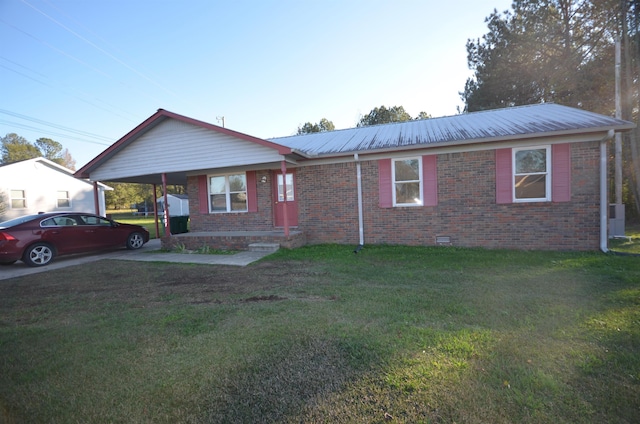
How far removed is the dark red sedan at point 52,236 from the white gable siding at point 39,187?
8249mm

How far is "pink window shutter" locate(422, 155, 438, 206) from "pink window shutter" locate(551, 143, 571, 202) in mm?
2810

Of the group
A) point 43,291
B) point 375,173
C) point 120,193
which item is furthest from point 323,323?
point 120,193

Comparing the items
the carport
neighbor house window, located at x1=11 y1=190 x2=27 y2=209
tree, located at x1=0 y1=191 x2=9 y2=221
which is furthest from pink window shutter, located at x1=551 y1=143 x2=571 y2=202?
neighbor house window, located at x1=11 y1=190 x2=27 y2=209

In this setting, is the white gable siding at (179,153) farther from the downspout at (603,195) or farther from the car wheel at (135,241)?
the downspout at (603,195)

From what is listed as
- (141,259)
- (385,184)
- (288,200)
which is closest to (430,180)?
(385,184)

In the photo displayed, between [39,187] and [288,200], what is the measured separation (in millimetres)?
17396

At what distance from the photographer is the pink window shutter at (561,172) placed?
7.65m

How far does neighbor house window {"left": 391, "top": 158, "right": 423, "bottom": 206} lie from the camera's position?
8.98 meters

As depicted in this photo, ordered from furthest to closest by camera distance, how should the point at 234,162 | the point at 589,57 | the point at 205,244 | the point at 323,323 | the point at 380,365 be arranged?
the point at 589,57, the point at 205,244, the point at 234,162, the point at 323,323, the point at 380,365

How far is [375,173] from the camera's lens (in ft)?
30.6

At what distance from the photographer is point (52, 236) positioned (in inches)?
328

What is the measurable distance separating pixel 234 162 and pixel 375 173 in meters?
4.32

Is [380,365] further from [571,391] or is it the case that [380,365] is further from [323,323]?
[571,391]

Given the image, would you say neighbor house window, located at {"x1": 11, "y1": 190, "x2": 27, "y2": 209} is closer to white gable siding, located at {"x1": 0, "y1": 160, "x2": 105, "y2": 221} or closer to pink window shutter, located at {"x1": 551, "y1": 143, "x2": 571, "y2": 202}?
white gable siding, located at {"x1": 0, "y1": 160, "x2": 105, "y2": 221}
